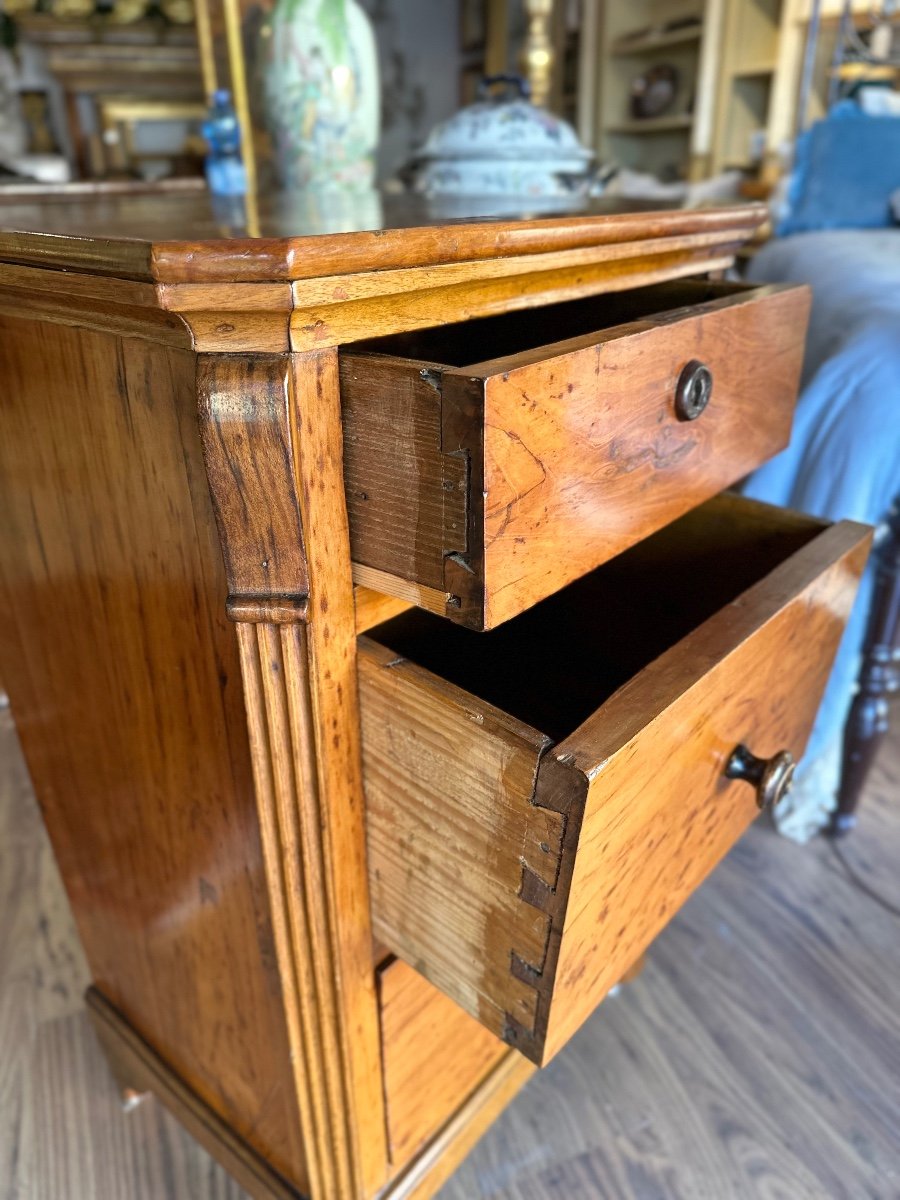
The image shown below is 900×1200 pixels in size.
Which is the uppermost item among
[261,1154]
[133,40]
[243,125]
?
[133,40]

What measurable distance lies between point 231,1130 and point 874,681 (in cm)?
76

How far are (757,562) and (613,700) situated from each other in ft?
0.98

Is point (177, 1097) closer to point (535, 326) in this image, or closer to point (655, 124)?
point (535, 326)

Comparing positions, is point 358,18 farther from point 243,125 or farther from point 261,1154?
point 261,1154

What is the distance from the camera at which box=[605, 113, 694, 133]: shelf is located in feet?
8.76

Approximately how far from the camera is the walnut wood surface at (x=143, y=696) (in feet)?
1.25

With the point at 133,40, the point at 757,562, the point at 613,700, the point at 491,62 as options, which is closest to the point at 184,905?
the point at 613,700

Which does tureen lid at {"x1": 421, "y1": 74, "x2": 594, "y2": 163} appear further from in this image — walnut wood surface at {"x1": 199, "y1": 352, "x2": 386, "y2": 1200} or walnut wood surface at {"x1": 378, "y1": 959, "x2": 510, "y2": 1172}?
walnut wood surface at {"x1": 378, "y1": 959, "x2": 510, "y2": 1172}

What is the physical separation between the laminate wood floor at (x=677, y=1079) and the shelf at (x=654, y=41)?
2.51m

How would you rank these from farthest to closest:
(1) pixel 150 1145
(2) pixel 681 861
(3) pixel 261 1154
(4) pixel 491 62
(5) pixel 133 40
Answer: (4) pixel 491 62
(5) pixel 133 40
(1) pixel 150 1145
(3) pixel 261 1154
(2) pixel 681 861

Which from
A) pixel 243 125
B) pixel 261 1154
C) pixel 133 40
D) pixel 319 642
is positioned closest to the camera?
pixel 319 642

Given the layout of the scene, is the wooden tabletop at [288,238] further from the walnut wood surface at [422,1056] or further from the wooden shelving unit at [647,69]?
the wooden shelving unit at [647,69]

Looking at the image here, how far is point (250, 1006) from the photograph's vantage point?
0.52 metres

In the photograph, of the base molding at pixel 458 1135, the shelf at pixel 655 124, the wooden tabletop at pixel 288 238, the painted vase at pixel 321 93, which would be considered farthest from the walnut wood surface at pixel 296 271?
the shelf at pixel 655 124
